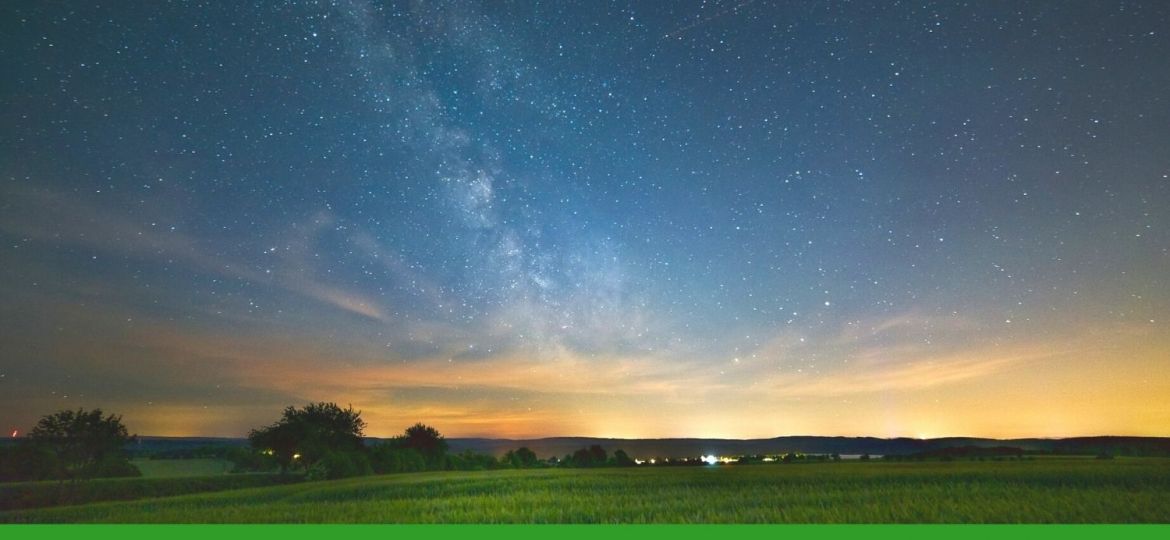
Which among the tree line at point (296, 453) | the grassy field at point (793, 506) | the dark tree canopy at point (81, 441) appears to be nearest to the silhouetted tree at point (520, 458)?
the tree line at point (296, 453)

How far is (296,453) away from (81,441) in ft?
75.9

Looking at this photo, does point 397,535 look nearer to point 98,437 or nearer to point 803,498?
point 803,498

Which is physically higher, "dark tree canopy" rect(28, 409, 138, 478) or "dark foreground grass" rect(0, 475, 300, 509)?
"dark tree canopy" rect(28, 409, 138, 478)

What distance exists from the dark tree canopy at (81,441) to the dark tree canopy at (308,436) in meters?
17.7

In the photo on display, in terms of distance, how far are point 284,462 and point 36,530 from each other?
5033 cm

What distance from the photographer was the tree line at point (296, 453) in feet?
113

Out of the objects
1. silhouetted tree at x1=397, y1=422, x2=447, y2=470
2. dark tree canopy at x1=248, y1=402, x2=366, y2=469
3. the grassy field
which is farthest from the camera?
silhouetted tree at x1=397, y1=422, x2=447, y2=470

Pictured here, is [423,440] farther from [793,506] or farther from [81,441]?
[793,506]

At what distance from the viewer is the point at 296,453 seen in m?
56.3

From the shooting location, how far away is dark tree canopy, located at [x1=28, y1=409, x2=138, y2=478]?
33.9 m

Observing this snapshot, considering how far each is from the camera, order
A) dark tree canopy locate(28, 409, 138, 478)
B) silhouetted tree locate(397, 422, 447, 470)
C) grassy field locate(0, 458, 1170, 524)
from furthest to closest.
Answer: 1. silhouetted tree locate(397, 422, 447, 470)
2. dark tree canopy locate(28, 409, 138, 478)
3. grassy field locate(0, 458, 1170, 524)

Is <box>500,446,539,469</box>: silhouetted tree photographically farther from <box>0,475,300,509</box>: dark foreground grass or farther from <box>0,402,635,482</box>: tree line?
<box>0,475,300,509</box>: dark foreground grass

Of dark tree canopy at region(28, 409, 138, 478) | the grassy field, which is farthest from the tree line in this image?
the grassy field

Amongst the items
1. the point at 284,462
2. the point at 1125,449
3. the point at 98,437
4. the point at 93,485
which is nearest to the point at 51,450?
the point at 98,437
